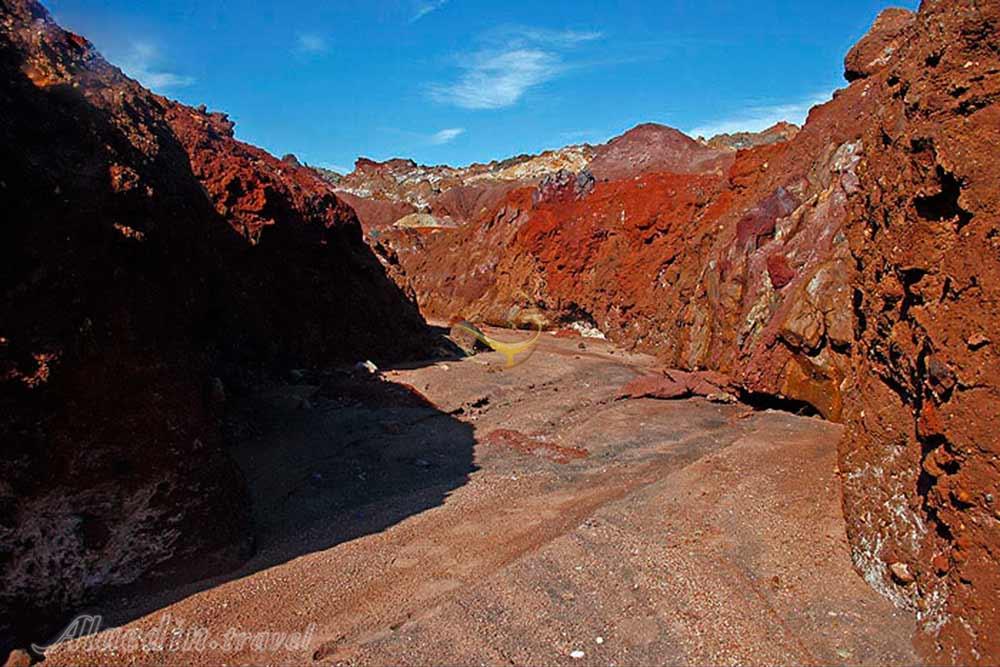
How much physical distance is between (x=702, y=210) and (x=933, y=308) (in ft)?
46.8

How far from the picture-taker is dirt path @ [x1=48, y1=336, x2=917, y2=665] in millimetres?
3232

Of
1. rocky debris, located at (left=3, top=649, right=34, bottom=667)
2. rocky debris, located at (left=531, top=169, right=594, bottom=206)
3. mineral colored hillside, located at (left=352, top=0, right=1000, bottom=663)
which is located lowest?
rocky debris, located at (left=3, top=649, right=34, bottom=667)

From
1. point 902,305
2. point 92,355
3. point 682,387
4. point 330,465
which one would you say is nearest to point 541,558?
point 902,305

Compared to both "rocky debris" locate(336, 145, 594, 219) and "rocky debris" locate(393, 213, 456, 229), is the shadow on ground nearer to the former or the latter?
"rocky debris" locate(393, 213, 456, 229)

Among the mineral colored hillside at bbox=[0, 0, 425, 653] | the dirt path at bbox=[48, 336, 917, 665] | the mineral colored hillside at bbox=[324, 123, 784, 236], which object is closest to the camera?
the dirt path at bbox=[48, 336, 917, 665]

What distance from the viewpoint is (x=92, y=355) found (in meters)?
3.75

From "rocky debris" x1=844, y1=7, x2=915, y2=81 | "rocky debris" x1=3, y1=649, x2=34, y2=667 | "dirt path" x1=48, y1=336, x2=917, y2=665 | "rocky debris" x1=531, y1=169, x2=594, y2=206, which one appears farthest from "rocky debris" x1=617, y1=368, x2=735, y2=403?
"rocky debris" x1=531, y1=169, x2=594, y2=206

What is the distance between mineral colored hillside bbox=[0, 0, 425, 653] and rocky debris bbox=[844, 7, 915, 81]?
462 inches

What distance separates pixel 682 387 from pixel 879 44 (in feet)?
24.3

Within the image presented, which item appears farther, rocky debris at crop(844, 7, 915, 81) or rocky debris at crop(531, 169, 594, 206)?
rocky debris at crop(531, 169, 594, 206)

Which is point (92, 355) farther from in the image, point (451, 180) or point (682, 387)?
point (451, 180)

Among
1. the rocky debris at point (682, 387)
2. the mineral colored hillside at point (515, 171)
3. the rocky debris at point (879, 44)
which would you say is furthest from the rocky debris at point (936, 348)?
the mineral colored hillside at point (515, 171)

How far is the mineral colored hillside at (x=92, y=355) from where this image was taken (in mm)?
3475

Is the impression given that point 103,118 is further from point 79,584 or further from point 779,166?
point 779,166
